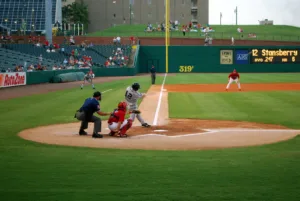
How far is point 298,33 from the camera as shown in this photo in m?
92.3

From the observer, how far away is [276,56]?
69.1m

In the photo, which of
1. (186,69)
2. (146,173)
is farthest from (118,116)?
(186,69)

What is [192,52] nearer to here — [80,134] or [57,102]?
[57,102]

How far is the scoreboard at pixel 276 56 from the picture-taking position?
69.1 meters

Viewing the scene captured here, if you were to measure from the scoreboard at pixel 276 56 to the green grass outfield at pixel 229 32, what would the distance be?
1059 centimetres

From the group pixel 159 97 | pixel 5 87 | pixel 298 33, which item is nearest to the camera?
pixel 159 97

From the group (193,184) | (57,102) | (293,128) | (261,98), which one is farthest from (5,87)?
(193,184)

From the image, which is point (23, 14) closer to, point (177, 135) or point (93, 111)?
point (93, 111)

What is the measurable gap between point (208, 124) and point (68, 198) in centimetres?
1156

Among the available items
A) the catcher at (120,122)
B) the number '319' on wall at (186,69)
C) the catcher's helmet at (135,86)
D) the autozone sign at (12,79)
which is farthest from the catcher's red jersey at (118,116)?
the number '319' on wall at (186,69)

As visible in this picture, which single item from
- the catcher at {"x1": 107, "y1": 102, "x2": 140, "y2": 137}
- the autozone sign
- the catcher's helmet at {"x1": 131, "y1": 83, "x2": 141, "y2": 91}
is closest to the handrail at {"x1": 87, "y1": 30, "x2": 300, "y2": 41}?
the autozone sign

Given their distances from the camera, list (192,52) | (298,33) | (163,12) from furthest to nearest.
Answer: (163,12), (298,33), (192,52)

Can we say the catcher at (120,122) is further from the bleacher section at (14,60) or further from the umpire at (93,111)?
the bleacher section at (14,60)

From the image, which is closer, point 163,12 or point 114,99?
point 114,99
